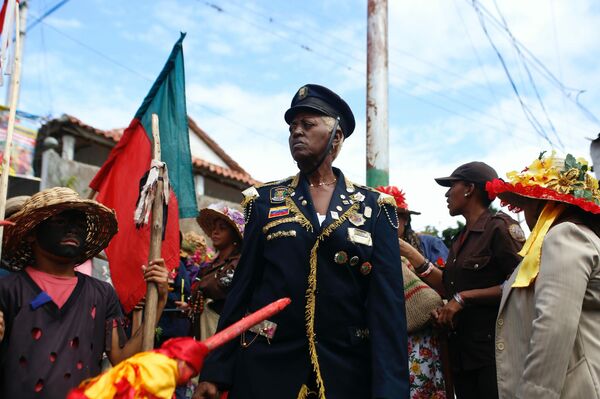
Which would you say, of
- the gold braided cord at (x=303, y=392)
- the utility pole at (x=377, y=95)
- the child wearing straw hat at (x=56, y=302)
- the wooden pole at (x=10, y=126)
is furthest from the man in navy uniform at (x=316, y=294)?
the utility pole at (x=377, y=95)

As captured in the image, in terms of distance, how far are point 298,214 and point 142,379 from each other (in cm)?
160

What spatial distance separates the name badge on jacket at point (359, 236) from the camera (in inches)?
128

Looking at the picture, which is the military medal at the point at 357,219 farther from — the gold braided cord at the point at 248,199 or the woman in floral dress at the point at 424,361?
the woman in floral dress at the point at 424,361

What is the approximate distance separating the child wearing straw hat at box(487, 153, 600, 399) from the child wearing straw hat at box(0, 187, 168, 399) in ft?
6.44

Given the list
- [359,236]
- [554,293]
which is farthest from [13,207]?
[554,293]

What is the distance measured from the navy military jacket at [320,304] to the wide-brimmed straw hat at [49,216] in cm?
96

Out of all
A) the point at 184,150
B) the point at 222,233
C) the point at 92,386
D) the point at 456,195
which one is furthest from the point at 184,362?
the point at 222,233

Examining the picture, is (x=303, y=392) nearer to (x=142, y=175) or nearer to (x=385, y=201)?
(x=385, y=201)

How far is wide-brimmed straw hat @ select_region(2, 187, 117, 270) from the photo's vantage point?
138 inches

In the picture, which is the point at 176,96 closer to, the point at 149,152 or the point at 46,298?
the point at 149,152

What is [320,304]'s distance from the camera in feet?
10.4

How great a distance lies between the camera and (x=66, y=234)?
11.6 feet

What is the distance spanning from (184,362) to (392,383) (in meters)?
1.33

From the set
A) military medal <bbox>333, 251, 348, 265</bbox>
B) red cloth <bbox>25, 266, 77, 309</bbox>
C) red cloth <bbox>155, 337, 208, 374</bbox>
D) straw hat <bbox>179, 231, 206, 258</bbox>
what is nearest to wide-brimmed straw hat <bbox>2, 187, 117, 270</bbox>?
red cloth <bbox>25, 266, 77, 309</bbox>
